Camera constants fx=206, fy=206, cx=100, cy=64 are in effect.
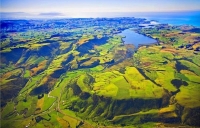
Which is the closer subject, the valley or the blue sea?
the valley

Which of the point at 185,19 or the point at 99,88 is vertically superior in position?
the point at 99,88

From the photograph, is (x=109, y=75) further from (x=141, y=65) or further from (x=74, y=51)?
(x=74, y=51)

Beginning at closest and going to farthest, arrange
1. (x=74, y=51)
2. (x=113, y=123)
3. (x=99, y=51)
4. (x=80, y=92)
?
1. (x=113, y=123)
2. (x=80, y=92)
3. (x=74, y=51)
4. (x=99, y=51)

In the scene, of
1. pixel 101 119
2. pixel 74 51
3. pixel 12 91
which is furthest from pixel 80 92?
pixel 74 51

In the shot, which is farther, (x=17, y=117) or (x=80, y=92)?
(x=80, y=92)

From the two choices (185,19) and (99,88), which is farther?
(185,19)

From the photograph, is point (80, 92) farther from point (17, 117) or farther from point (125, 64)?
point (125, 64)

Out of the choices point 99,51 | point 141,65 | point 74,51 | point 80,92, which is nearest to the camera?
point 80,92

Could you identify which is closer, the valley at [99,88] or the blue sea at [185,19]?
the valley at [99,88]

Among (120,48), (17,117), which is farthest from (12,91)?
(120,48)
